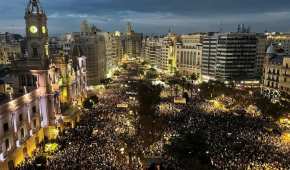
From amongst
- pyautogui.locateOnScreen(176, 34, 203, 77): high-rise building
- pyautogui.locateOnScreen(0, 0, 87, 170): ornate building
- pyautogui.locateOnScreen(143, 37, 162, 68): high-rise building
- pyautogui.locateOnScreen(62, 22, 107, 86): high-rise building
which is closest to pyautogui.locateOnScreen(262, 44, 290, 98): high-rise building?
pyautogui.locateOnScreen(0, 0, 87, 170): ornate building

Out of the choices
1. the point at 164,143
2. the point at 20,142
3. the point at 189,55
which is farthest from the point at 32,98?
the point at 189,55

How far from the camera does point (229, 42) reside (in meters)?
91.9

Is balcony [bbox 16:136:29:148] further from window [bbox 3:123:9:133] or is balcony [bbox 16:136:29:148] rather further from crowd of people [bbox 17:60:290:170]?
crowd of people [bbox 17:60:290:170]

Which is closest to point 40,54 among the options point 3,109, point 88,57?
point 3,109

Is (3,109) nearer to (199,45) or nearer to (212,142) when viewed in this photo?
(212,142)

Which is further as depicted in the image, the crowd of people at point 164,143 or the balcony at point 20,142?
the balcony at point 20,142

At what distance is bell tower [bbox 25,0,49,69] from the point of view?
4631cm

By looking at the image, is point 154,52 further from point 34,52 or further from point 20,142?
point 20,142

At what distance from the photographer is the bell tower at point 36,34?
152 feet

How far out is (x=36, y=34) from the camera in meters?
47.4

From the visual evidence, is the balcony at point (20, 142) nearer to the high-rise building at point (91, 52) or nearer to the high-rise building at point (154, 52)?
the high-rise building at point (91, 52)

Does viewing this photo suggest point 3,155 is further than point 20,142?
No

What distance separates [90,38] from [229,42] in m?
44.0

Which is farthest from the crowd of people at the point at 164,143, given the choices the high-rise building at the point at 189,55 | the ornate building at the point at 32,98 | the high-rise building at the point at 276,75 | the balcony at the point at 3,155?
the high-rise building at the point at 189,55
